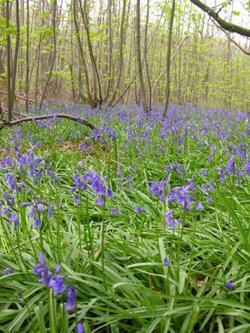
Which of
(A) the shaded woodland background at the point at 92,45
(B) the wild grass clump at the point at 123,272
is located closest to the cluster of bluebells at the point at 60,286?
(B) the wild grass clump at the point at 123,272

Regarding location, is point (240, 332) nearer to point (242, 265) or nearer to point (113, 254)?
point (242, 265)

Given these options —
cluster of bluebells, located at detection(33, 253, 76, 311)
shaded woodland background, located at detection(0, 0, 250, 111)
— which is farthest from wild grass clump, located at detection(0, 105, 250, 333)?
shaded woodland background, located at detection(0, 0, 250, 111)

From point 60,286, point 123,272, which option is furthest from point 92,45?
point 60,286

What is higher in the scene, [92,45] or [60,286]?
[92,45]

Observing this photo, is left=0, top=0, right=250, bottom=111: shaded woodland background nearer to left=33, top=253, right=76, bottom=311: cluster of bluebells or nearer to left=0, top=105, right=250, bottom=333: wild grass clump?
left=0, top=105, right=250, bottom=333: wild grass clump

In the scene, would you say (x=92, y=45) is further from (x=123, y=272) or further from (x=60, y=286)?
(x=60, y=286)

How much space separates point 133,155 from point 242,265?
2742mm

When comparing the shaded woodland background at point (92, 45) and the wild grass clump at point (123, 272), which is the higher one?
the shaded woodland background at point (92, 45)

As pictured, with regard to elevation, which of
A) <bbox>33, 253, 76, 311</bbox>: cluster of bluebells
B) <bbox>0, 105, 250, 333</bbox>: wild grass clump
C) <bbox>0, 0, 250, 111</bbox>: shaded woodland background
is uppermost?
<bbox>0, 0, 250, 111</bbox>: shaded woodland background

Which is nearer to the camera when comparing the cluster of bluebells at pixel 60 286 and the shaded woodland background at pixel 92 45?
the cluster of bluebells at pixel 60 286

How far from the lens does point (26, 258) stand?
2154 mm

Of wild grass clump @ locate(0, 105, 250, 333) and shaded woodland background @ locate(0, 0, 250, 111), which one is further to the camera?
shaded woodland background @ locate(0, 0, 250, 111)

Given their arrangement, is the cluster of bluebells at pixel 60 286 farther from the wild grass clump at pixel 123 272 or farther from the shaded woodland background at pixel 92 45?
the shaded woodland background at pixel 92 45

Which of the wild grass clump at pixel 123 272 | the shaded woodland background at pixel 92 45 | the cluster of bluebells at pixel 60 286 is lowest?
the wild grass clump at pixel 123 272
